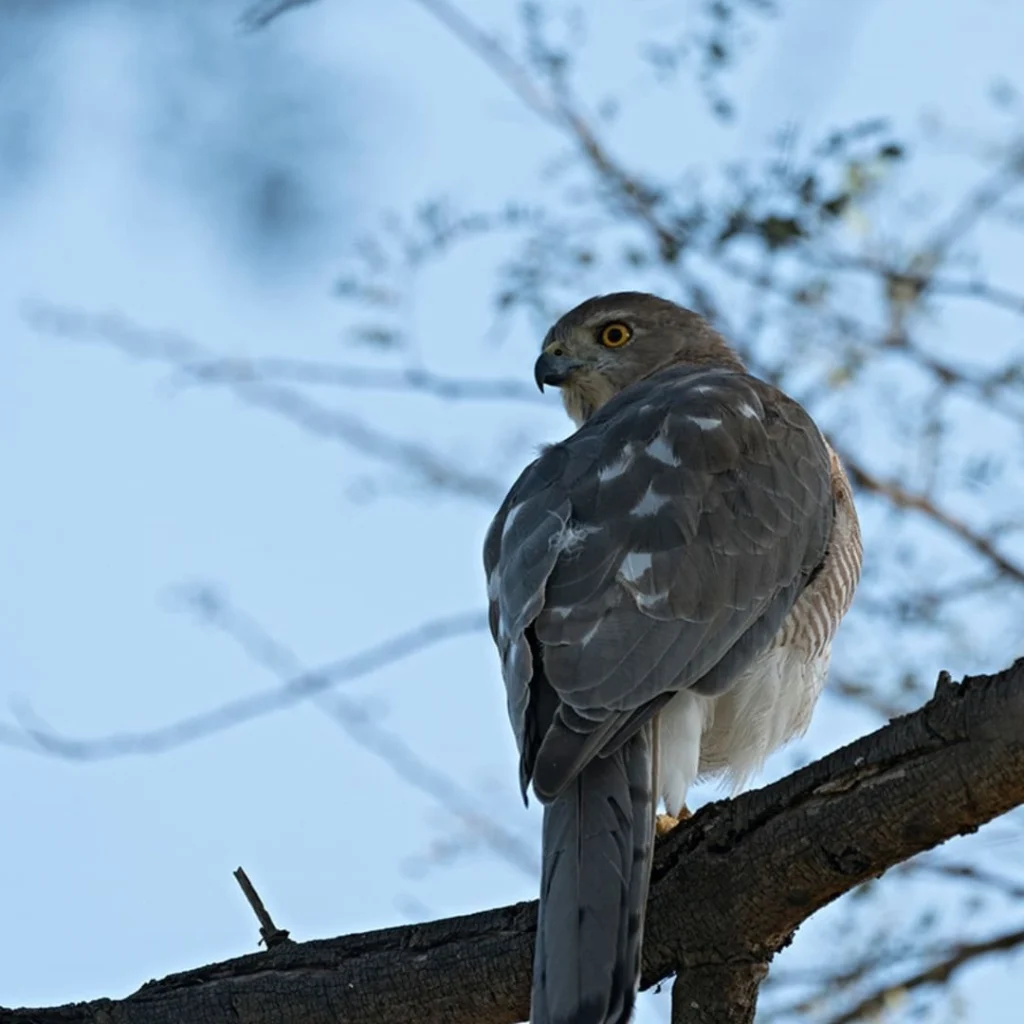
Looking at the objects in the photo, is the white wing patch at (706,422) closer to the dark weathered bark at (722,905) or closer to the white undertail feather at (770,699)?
the white undertail feather at (770,699)

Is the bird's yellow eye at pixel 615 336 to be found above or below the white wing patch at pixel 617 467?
above

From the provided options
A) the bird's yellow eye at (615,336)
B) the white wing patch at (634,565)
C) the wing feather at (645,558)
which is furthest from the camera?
the bird's yellow eye at (615,336)

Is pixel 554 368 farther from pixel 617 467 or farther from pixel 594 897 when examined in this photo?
pixel 594 897

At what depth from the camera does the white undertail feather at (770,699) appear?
4469mm

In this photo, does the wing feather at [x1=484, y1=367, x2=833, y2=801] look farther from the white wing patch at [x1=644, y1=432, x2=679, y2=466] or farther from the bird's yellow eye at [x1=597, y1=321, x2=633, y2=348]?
the bird's yellow eye at [x1=597, y1=321, x2=633, y2=348]

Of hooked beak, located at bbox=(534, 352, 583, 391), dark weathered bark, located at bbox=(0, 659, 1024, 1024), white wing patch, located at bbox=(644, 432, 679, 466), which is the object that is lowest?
dark weathered bark, located at bbox=(0, 659, 1024, 1024)

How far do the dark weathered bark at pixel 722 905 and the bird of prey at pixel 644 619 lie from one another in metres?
0.14

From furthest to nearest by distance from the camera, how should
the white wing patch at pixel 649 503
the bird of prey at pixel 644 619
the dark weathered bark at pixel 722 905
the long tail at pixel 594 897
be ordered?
the white wing patch at pixel 649 503 < the bird of prey at pixel 644 619 < the long tail at pixel 594 897 < the dark weathered bark at pixel 722 905

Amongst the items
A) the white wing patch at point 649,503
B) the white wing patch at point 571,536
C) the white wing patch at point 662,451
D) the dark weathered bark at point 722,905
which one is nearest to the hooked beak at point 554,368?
the white wing patch at point 662,451

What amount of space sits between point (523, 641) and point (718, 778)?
44.1 inches

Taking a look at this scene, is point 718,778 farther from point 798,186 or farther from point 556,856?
point 798,186

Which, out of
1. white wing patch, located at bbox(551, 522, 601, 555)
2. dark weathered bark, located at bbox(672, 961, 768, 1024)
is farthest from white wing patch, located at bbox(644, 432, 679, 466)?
dark weathered bark, located at bbox(672, 961, 768, 1024)

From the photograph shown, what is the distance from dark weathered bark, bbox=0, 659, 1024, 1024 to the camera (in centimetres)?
348

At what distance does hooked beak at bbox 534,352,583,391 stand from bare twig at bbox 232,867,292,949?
8.87 feet
